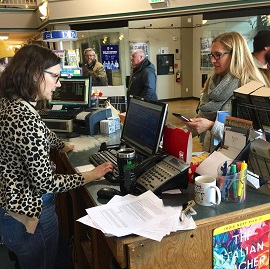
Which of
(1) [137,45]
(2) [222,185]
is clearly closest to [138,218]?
(2) [222,185]

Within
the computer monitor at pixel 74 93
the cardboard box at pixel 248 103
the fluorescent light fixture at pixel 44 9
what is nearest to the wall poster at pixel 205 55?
the fluorescent light fixture at pixel 44 9

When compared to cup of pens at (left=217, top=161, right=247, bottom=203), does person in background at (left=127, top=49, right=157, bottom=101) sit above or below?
above

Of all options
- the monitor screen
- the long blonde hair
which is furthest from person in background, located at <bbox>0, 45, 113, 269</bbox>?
the long blonde hair

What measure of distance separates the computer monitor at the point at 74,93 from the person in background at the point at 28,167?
128 centimetres

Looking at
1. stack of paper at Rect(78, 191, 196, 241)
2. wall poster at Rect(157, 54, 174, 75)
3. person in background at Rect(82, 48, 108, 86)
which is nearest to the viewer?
stack of paper at Rect(78, 191, 196, 241)

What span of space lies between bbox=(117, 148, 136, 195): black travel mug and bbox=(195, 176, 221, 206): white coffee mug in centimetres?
28

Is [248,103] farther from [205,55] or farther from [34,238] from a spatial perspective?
[205,55]

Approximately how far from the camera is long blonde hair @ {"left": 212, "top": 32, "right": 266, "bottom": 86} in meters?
2.10

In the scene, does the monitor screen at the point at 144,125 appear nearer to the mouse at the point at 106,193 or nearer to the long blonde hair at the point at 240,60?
the mouse at the point at 106,193

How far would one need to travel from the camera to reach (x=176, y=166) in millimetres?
1415

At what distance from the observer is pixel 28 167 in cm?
132

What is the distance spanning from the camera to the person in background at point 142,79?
4270 millimetres

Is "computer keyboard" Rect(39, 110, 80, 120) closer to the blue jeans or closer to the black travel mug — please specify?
the blue jeans

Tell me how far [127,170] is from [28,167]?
404 millimetres
